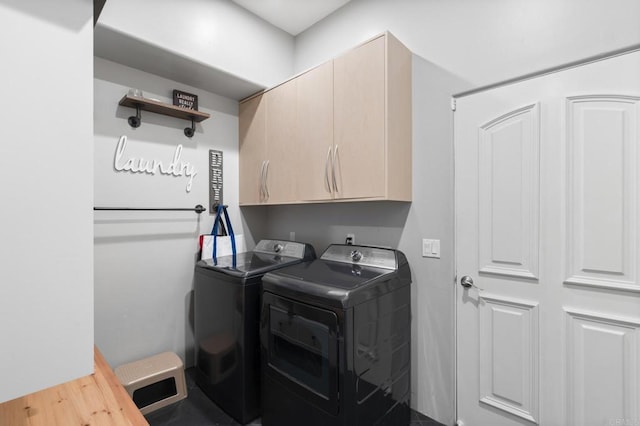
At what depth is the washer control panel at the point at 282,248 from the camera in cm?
236

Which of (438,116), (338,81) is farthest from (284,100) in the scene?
(438,116)

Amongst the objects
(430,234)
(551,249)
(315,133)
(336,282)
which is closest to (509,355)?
(551,249)

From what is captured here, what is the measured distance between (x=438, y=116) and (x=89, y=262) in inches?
76.4

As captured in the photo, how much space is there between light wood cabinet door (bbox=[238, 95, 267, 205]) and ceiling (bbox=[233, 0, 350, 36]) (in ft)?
2.24

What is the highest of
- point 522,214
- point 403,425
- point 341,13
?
point 341,13

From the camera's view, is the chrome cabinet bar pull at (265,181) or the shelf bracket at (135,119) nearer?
the shelf bracket at (135,119)

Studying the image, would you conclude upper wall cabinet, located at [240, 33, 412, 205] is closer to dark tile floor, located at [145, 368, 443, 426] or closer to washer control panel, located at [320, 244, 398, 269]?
washer control panel, located at [320, 244, 398, 269]

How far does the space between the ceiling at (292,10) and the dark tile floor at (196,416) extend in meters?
3.05

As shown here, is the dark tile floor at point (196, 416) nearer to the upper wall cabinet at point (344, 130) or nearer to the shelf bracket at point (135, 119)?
the upper wall cabinet at point (344, 130)

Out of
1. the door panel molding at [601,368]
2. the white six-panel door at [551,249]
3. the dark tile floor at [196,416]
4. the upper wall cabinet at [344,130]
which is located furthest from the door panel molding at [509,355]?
the upper wall cabinet at [344,130]

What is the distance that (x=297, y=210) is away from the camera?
Answer: 2.74 metres

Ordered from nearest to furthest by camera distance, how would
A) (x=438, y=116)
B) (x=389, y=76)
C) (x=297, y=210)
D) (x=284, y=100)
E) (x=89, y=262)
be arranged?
1. (x=89, y=262)
2. (x=389, y=76)
3. (x=438, y=116)
4. (x=284, y=100)
5. (x=297, y=210)

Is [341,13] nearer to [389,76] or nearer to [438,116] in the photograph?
[389,76]

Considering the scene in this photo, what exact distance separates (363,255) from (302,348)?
749 millimetres
